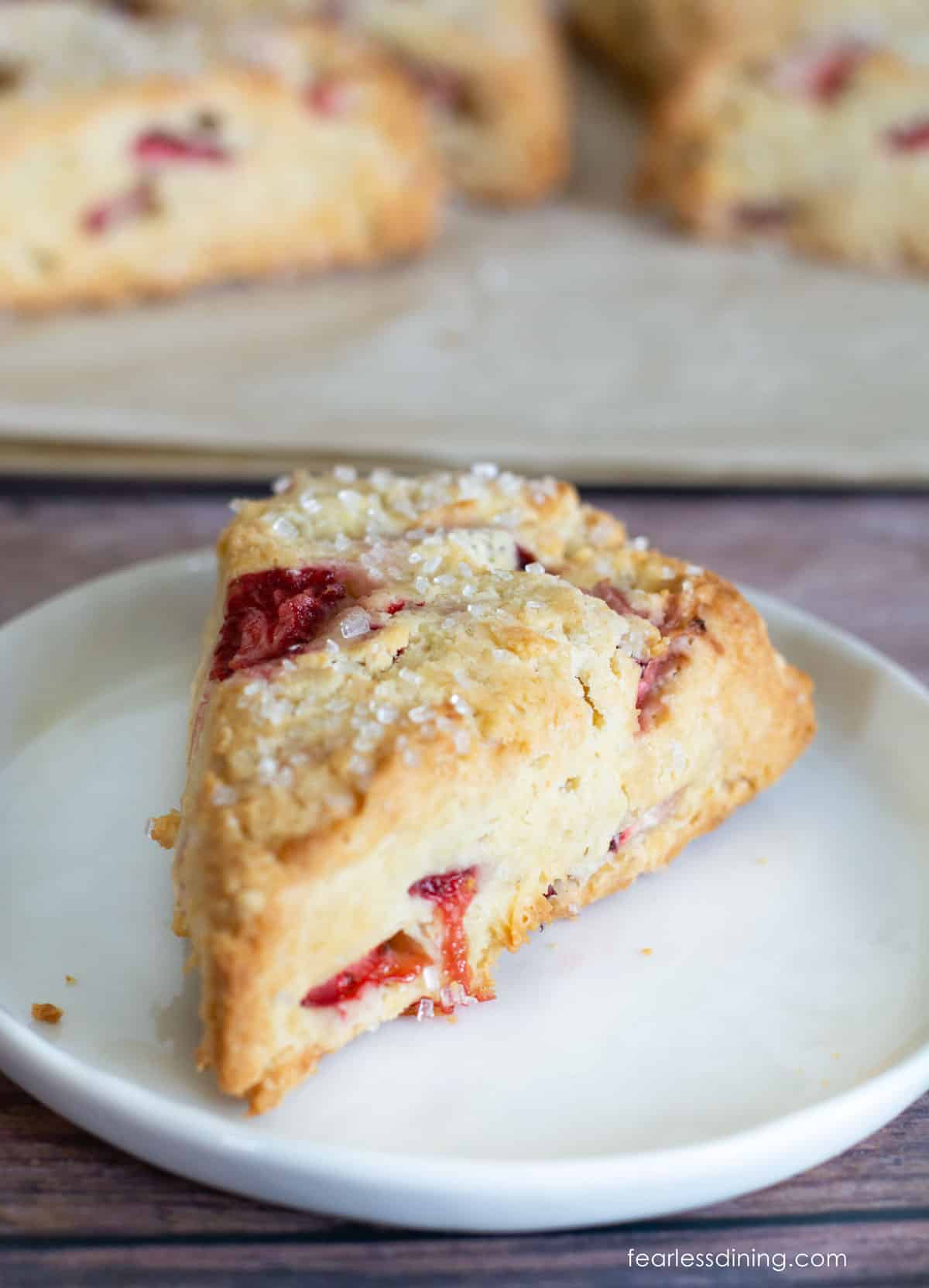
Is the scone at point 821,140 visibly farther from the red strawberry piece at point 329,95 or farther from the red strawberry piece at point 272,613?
the red strawberry piece at point 272,613

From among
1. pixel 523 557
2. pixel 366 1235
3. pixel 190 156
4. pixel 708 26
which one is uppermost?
pixel 708 26

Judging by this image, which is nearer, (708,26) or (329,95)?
(329,95)

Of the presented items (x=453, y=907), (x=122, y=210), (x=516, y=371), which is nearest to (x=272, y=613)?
(x=453, y=907)

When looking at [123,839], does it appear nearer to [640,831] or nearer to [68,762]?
[68,762]

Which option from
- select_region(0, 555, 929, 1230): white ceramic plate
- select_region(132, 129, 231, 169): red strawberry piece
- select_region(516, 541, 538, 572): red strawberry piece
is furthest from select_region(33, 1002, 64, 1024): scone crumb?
select_region(132, 129, 231, 169): red strawberry piece

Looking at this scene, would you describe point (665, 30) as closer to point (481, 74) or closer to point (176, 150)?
point (481, 74)
